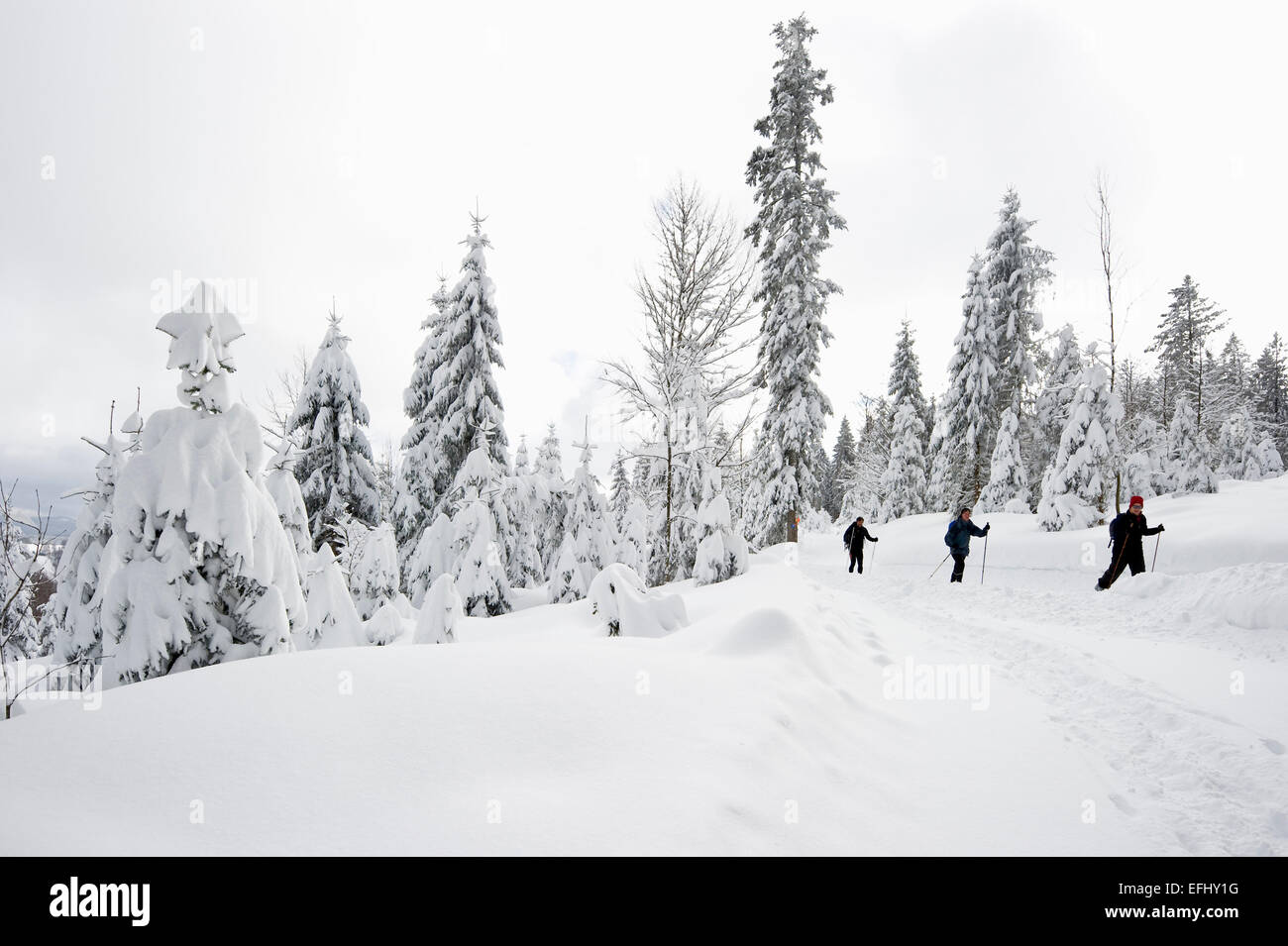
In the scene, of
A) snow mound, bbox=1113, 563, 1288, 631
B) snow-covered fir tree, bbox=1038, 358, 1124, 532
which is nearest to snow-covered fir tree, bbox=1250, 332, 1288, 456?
snow-covered fir tree, bbox=1038, 358, 1124, 532

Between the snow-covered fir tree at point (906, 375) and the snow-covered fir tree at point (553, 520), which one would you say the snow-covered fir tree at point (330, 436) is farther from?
the snow-covered fir tree at point (906, 375)

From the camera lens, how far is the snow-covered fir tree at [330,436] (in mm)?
17406

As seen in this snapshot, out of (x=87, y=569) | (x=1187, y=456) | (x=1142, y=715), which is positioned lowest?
(x=1142, y=715)

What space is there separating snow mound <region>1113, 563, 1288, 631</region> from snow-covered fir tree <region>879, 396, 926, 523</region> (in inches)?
1000

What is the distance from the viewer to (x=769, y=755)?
325 centimetres

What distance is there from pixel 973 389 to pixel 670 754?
26.2 metres

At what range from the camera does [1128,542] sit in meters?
10.3

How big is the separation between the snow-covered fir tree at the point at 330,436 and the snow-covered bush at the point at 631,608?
13051 mm

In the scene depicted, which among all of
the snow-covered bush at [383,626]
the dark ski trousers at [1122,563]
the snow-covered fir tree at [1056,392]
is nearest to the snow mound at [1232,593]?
the dark ski trousers at [1122,563]

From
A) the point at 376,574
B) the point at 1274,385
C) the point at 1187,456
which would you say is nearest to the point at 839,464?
the point at 1274,385

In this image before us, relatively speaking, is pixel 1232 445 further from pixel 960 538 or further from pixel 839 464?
pixel 839 464

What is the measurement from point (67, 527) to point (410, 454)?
11.7 meters

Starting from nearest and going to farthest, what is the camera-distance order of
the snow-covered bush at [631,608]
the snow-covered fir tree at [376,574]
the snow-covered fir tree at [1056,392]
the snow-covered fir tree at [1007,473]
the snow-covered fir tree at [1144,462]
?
the snow-covered bush at [631,608] < the snow-covered fir tree at [376,574] < the snow-covered fir tree at [1144,462] < the snow-covered fir tree at [1056,392] < the snow-covered fir tree at [1007,473]
